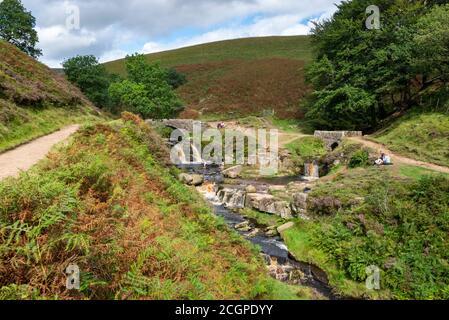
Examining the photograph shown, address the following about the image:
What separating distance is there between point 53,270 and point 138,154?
11502 mm

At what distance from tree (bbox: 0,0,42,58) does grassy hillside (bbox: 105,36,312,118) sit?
19.6 m

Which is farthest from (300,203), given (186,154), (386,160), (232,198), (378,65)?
(378,65)

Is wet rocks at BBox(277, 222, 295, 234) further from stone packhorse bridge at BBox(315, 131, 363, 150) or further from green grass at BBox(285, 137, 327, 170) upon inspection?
stone packhorse bridge at BBox(315, 131, 363, 150)

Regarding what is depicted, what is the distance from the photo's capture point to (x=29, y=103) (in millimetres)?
23766

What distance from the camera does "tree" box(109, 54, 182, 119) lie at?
42.1 m

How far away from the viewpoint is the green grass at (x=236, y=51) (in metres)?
87.8

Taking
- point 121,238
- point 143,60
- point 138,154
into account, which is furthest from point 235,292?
point 143,60

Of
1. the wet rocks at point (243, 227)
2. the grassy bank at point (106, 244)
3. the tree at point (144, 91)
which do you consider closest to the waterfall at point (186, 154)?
the tree at point (144, 91)

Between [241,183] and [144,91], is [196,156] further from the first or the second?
[241,183]

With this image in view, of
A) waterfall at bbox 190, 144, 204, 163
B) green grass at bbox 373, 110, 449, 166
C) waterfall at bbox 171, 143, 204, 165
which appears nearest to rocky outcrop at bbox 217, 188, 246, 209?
waterfall at bbox 171, 143, 204, 165

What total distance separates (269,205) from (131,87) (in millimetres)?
26998

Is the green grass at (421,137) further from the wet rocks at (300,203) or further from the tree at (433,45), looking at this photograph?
the wet rocks at (300,203)

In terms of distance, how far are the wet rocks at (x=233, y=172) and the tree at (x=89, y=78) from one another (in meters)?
25.3
